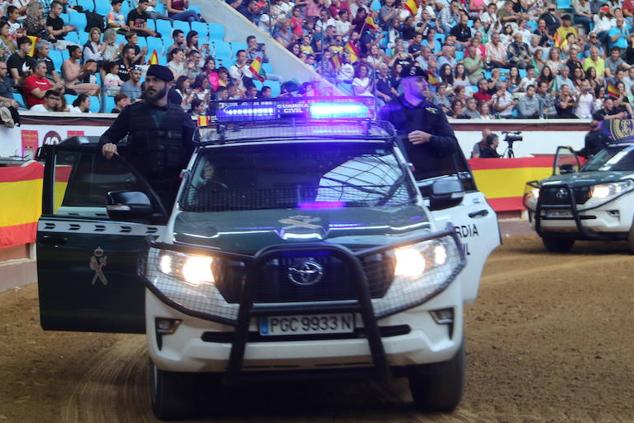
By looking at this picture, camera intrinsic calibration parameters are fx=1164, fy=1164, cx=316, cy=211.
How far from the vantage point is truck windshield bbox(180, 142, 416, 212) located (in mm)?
7305

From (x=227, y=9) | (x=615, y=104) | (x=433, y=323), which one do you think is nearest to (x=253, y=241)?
(x=433, y=323)

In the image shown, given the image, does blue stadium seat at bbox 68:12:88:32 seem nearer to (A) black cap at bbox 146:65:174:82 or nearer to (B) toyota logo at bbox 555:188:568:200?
(B) toyota logo at bbox 555:188:568:200

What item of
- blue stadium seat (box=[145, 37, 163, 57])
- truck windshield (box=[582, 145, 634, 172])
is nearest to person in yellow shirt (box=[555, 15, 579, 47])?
truck windshield (box=[582, 145, 634, 172])

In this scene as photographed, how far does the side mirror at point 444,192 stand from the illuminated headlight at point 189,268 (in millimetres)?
1874

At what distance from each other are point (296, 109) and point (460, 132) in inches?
553

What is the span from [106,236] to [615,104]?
19.2 metres

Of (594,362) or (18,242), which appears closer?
(594,362)

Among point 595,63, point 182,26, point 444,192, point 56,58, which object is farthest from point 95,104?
point 595,63

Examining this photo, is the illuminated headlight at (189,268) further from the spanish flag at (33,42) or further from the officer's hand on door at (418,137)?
the spanish flag at (33,42)

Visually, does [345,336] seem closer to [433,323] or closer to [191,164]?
[433,323]

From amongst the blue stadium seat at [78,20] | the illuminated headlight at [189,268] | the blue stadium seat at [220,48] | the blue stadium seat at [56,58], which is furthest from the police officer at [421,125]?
the blue stadium seat at [220,48]

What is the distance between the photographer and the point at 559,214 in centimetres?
1697

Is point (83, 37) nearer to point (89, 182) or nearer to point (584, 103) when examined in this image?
point (584, 103)

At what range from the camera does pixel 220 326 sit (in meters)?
6.21
